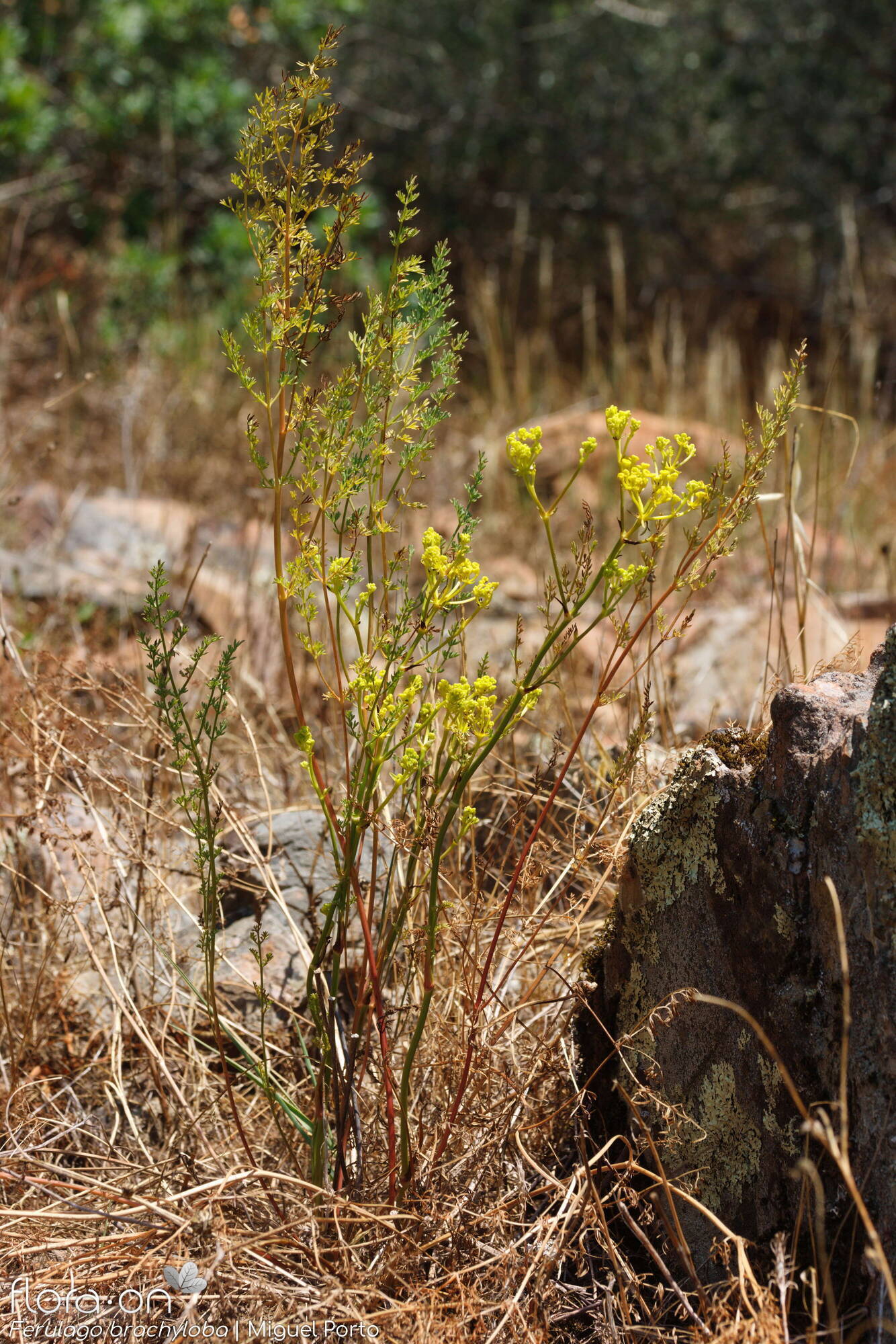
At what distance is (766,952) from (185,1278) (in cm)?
73

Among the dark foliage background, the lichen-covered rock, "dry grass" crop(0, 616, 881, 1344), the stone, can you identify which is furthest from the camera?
the dark foliage background

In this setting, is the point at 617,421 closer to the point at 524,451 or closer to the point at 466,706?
the point at 524,451

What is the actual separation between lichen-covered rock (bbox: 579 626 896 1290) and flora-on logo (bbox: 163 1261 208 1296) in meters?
0.52

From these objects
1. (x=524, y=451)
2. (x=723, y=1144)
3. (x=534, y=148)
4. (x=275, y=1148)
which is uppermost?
(x=534, y=148)

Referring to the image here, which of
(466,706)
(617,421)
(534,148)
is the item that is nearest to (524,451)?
(617,421)

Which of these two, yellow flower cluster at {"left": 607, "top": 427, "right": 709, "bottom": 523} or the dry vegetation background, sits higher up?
yellow flower cluster at {"left": 607, "top": 427, "right": 709, "bottom": 523}

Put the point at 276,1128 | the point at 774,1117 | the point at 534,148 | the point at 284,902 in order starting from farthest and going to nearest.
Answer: the point at 534,148, the point at 284,902, the point at 276,1128, the point at 774,1117

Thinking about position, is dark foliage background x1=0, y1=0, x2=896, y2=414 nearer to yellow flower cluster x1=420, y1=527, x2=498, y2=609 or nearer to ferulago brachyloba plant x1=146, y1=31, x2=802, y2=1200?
ferulago brachyloba plant x1=146, y1=31, x2=802, y2=1200

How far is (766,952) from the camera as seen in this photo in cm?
122

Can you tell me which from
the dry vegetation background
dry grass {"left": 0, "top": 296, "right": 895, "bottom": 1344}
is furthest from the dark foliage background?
dry grass {"left": 0, "top": 296, "right": 895, "bottom": 1344}

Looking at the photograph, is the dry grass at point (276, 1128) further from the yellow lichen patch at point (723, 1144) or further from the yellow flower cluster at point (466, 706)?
the yellow flower cluster at point (466, 706)

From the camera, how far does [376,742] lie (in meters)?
1.15

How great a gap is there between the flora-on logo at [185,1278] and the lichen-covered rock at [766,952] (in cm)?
52

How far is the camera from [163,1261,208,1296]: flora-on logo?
45.0 inches
